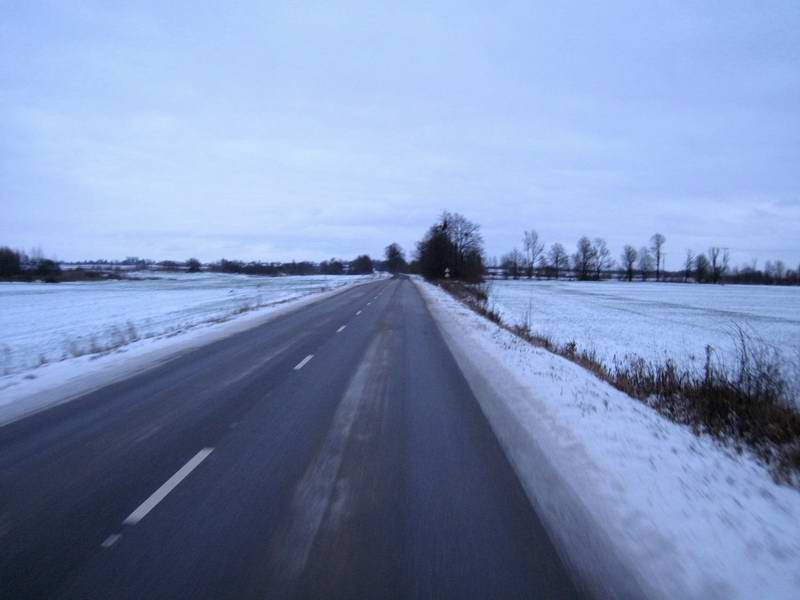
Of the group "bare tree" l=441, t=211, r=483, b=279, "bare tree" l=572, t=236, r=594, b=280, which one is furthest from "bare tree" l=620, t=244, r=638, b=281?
"bare tree" l=441, t=211, r=483, b=279

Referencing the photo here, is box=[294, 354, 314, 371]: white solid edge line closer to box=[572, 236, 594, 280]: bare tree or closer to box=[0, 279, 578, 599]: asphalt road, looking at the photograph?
box=[0, 279, 578, 599]: asphalt road

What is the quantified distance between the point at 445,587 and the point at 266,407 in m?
5.01

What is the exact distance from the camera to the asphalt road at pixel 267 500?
11.0 ft

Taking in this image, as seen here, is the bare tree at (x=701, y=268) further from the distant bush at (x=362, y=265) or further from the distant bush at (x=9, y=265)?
the distant bush at (x=9, y=265)

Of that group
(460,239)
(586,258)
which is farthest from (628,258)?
(460,239)

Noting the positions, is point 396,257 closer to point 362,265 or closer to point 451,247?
point 362,265

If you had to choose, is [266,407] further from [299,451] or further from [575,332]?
[575,332]

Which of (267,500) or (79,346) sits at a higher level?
(267,500)

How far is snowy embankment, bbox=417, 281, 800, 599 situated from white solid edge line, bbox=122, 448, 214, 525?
3.38m

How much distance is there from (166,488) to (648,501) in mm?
4422

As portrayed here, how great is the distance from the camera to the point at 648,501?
4.45 metres

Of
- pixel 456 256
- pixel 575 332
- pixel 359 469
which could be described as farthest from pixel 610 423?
pixel 456 256

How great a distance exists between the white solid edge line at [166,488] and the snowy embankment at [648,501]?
11.1ft

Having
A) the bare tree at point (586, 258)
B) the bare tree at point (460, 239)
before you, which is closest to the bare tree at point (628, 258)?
the bare tree at point (586, 258)
